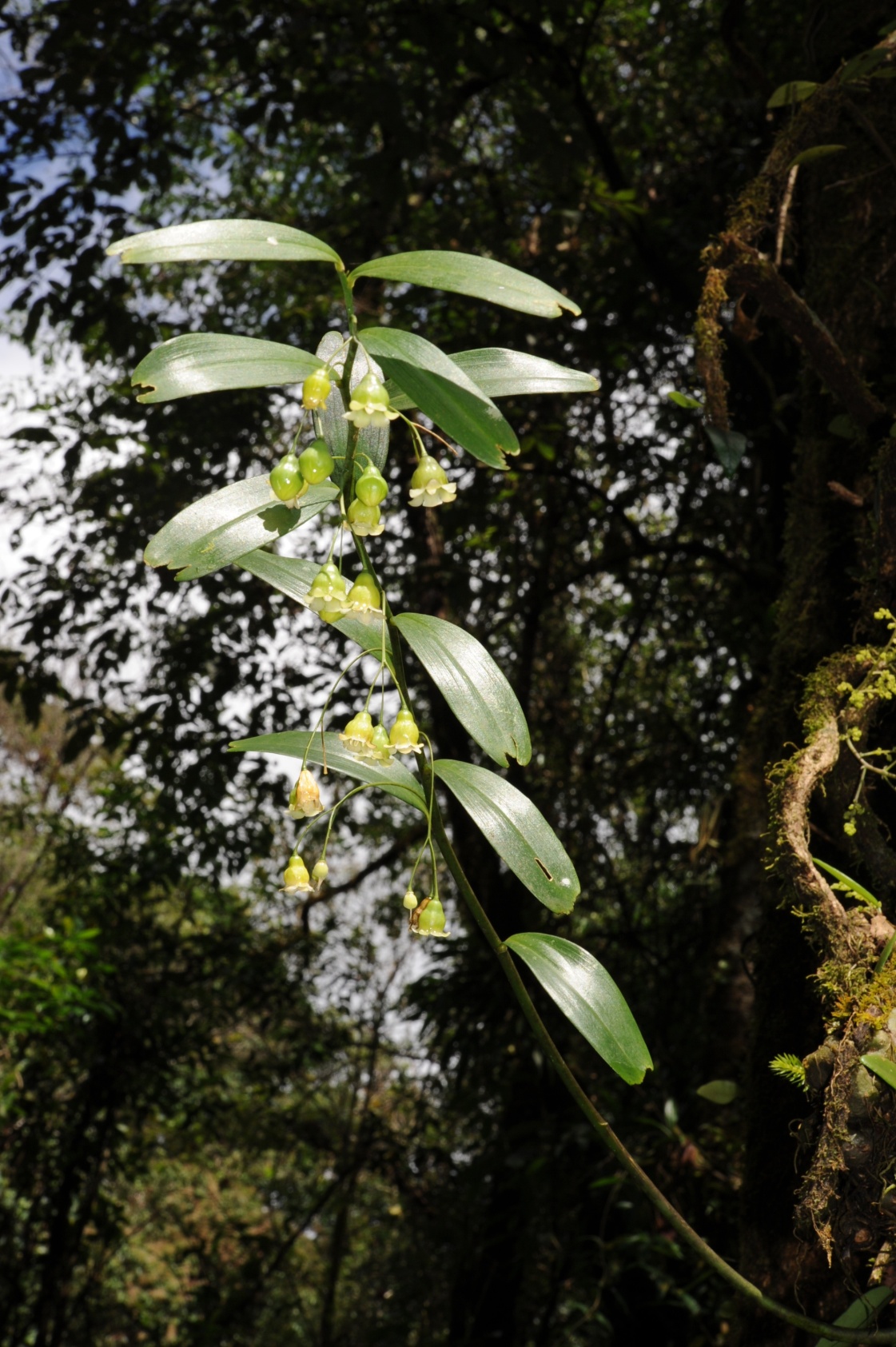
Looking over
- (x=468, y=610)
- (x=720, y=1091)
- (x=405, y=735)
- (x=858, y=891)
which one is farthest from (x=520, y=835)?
(x=468, y=610)

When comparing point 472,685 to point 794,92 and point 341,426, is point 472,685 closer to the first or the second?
point 341,426

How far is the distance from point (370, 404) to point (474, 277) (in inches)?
4.0

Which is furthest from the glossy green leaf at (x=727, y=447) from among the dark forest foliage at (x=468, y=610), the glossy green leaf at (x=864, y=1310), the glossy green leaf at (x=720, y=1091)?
the glossy green leaf at (x=864, y=1310)

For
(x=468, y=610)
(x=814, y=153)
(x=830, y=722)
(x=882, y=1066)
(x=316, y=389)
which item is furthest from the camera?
(x=468, y=610)

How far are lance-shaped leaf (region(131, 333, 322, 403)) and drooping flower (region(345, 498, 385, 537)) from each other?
83mm

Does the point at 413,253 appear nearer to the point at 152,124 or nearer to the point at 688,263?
the point at 688,263

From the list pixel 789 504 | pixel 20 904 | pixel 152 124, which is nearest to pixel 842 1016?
pixel 789 504

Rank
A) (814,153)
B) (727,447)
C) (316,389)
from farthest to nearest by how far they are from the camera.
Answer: (727,447) < (814,153) < (316,389)

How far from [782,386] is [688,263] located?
45 cm

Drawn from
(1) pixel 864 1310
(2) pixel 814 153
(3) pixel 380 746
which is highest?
(2) pixel 814 153

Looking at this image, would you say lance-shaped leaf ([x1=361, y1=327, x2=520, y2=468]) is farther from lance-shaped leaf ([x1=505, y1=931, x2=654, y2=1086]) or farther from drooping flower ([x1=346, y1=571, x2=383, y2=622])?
lance-shaped leaf ([x1=505, y1=931, x2=654, y2=1086])

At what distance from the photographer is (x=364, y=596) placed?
23.8 inches

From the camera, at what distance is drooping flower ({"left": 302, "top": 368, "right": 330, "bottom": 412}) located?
1.78 ft

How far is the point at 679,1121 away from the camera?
7.69ft
